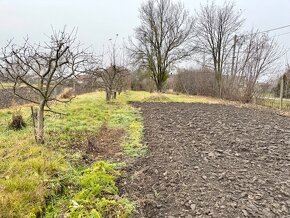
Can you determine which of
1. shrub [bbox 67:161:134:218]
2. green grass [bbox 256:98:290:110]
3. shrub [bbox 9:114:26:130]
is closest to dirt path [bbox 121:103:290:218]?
shrub [bbox 67:161:134:218]

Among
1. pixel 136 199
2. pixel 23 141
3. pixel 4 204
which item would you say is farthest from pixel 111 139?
pixel 4 204

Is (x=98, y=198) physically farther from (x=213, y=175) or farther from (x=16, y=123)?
(x=16, y=123)

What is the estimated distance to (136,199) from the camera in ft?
11.5

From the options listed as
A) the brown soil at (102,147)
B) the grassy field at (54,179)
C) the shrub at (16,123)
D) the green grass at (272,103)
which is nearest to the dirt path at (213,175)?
the grassy field at (54,179)

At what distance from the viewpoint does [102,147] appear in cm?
590

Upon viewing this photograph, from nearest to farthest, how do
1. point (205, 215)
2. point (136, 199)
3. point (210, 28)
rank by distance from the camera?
point (205, 215)
point (136, 199)
point (210, 28)

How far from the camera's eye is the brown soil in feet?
17.1

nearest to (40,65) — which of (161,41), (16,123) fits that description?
(16,123)

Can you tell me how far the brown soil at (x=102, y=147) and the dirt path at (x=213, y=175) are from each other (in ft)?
2.02

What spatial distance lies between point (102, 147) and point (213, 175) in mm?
2555

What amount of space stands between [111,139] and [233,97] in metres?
14.4

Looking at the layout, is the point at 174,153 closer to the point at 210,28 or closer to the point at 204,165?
the point at 204,165

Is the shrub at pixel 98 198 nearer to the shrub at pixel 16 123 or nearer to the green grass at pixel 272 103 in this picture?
the shrub at pixel 16 123

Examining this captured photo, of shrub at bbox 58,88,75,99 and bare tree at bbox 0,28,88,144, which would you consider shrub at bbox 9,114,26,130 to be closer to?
bare tree at bbox 0,28,88,144
